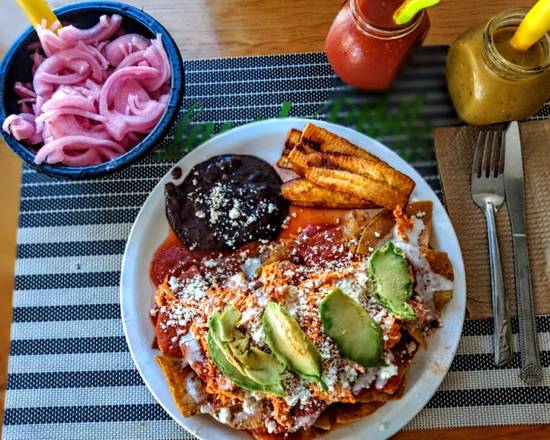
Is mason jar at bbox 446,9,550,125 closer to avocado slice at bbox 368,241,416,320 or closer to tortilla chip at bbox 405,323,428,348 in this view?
avocado slice at bbox 368,241,416,320

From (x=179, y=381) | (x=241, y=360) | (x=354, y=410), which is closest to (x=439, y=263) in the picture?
(x=354, y=410)

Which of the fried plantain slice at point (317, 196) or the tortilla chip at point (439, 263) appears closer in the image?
the tortilla chip at point (439, 263)

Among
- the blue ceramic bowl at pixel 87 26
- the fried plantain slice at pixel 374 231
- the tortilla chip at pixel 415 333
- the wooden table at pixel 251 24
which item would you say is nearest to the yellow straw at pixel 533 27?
the wooden table at pixel 251 24

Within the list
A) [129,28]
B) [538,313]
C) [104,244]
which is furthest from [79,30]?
[538,313]

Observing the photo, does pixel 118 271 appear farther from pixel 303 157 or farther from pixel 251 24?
pixel 251 24

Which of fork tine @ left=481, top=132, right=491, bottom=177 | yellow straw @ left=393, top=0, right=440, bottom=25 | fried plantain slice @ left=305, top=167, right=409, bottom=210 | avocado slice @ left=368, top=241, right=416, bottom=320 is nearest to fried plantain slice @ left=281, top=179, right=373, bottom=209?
fried plantain slice @ left=305, top=167, right=409, bottom=210

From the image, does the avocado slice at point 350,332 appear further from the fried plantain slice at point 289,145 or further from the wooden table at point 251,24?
the wooden table at point 251,24
